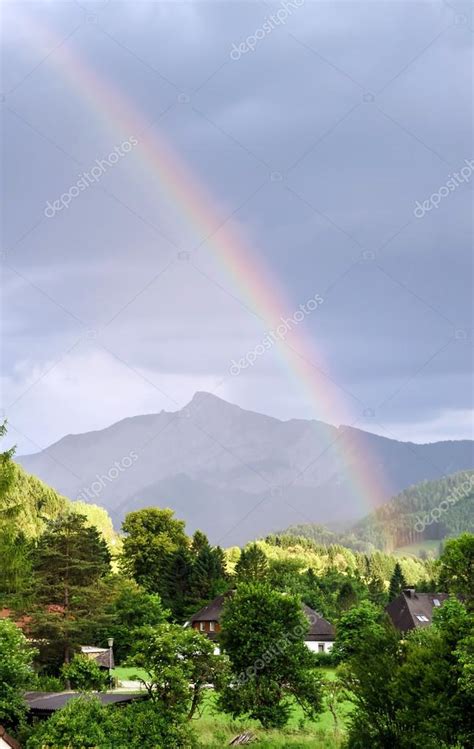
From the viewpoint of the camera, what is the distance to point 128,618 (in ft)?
206

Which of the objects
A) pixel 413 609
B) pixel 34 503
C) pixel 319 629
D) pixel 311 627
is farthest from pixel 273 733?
pixel 34 503

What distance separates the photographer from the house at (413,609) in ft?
243

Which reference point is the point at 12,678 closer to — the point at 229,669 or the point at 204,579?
the point at 229,669

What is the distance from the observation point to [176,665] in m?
29.8

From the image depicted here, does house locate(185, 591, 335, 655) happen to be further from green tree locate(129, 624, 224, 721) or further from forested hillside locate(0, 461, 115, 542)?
green tree locate(129, 624, 224, 721)

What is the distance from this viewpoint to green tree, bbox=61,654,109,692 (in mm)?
37156

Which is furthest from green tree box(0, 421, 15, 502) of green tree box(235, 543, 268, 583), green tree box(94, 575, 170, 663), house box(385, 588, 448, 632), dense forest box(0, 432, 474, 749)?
green tree box(235, 543, 268, 583)

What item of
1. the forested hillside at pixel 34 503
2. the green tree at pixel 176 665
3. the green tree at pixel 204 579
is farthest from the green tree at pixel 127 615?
the green tree at pixel 176 665

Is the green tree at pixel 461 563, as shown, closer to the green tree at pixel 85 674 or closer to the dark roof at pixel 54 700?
the green tree at pixel 85 674

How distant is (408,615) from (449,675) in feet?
A: 174

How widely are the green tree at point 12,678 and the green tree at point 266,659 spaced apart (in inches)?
285

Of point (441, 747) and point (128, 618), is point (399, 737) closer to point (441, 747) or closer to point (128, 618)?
point (441, 747)

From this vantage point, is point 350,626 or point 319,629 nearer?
point 350,626

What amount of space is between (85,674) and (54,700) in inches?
252
